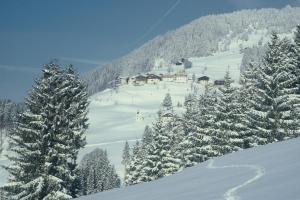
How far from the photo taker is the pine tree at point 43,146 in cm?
3497

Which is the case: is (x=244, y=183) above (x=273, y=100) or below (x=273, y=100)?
below

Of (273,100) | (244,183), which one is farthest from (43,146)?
(244,183)

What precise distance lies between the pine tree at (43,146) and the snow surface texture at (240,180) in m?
13.6

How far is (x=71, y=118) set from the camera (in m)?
39.8

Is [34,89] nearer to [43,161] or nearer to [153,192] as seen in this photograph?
[43,161]

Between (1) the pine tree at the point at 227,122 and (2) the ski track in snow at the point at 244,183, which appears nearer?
(2) the ski track in snow at the point at 244,183

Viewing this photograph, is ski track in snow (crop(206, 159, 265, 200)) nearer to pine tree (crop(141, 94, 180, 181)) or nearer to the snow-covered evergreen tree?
pine tree (crop(141, 94, 180, 181))

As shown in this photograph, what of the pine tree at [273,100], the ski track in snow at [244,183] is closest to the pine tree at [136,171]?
the pine tree at [273,100]

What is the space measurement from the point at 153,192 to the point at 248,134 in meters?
30.2

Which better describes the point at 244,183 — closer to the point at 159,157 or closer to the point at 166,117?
the point at 159,157

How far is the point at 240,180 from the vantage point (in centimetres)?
1548

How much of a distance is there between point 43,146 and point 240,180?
22689 mm

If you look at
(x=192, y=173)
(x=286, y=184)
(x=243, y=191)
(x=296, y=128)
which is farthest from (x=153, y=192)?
(x=296, y=128)

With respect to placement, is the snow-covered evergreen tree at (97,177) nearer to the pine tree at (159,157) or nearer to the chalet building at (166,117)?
the chalet building at (166,117)
